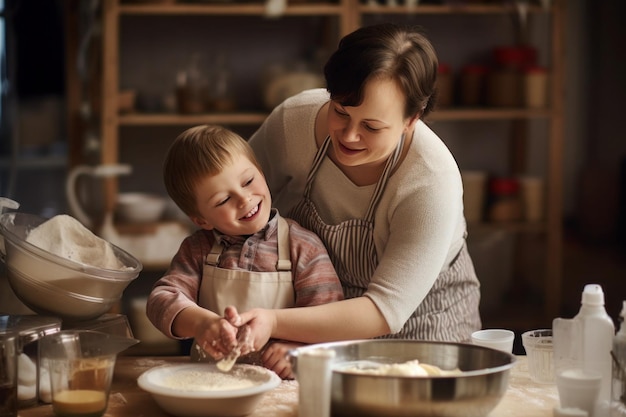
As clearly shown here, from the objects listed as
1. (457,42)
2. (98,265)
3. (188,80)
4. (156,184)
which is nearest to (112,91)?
(188,80)

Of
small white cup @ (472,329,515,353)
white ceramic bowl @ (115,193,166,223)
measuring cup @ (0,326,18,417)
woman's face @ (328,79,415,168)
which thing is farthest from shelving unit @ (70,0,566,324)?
measuring cup @ (0,326,18,417)

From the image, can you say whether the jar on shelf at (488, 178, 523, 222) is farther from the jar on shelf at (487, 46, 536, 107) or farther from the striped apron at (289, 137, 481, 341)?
the striped apron at (289, 137, 481, 341)

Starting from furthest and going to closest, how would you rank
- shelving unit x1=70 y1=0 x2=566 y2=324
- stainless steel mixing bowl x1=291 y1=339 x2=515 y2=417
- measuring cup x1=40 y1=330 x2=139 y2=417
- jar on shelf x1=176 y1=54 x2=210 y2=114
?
jar on shelf x1=176 y1=54 x2=210 y2=114, shelving unit x1=70 y1=0 x2=566 y2=324, measuring cup x1=40 y1=330 x2=139 y2=417, stainless steel mixing bowl x1=291 y1=339 x2=515 y2=417

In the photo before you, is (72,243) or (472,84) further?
(472,84)

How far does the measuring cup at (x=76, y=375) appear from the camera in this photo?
140cm

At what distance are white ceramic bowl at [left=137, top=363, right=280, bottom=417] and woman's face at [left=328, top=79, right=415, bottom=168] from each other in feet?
1.46

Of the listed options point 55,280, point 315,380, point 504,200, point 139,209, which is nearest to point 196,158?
point 55,280

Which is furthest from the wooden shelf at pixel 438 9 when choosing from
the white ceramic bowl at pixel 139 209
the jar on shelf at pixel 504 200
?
the white ceramic bowl at pixel 139 209

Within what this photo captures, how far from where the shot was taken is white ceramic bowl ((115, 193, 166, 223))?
3.71 meters

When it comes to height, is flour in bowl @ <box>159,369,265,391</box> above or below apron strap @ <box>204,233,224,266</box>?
below

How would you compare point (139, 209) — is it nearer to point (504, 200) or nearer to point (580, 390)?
point (504, 200)

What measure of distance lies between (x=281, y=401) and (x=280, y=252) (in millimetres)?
352

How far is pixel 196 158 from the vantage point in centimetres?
172

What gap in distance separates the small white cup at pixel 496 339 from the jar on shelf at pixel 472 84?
259 cm
